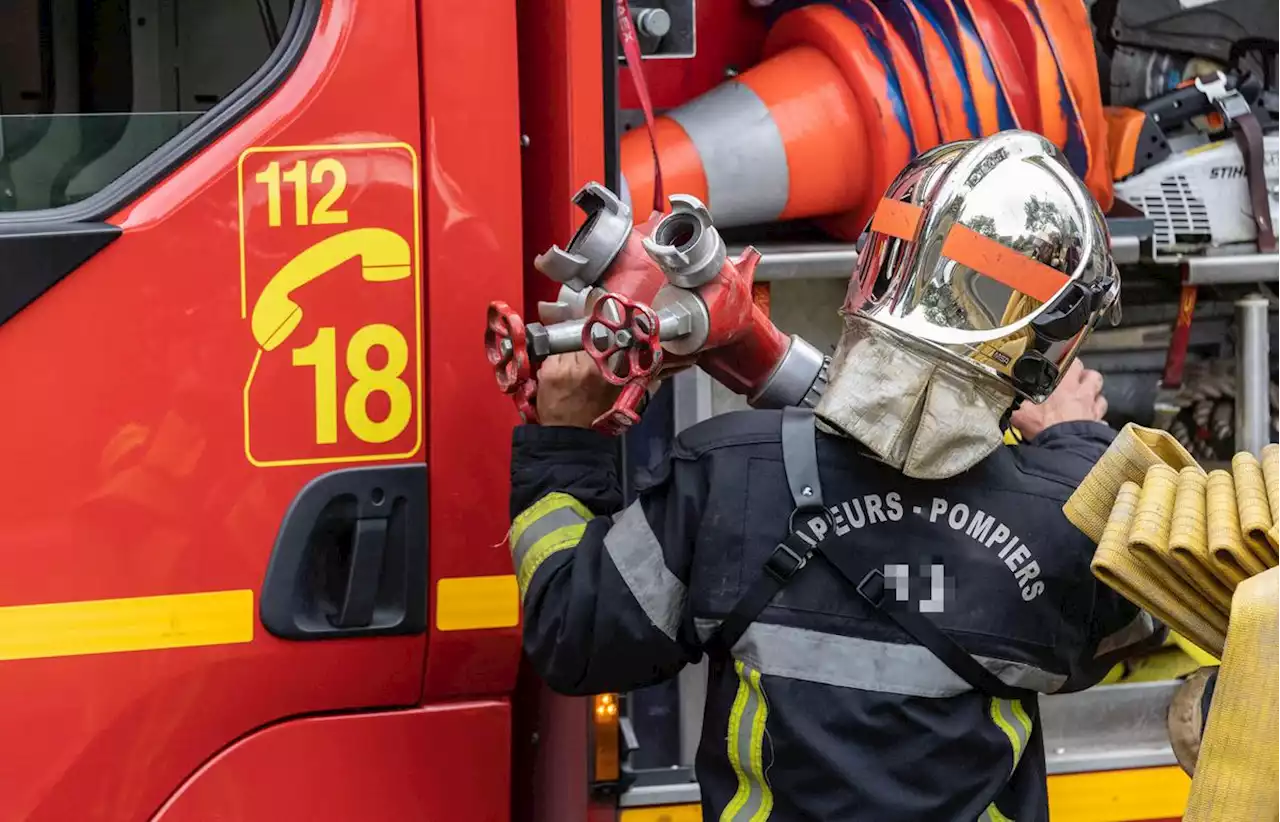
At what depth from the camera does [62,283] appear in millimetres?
1684

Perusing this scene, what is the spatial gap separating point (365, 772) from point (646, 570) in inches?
19.0

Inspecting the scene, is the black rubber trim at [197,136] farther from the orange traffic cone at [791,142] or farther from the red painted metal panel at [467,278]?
the orange traffic cone at [791,142]

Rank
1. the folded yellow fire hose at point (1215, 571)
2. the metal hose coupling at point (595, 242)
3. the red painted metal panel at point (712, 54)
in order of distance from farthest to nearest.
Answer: the red painted metal panel at point (712, 54)
the metal hose coupling at point (595, 242)
the folded yellow fire hose at point (1215, 571)

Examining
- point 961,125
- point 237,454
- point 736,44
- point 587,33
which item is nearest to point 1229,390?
point 961,125

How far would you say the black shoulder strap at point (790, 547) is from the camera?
166 cm

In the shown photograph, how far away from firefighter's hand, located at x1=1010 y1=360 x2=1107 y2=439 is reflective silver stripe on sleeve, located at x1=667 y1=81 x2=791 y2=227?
1.61 ft

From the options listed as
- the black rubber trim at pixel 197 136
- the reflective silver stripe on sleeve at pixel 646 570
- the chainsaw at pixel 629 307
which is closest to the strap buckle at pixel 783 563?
the reflective silver stripe on sleeve at pixel 646 570

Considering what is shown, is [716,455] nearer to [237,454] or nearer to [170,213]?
[237,454]

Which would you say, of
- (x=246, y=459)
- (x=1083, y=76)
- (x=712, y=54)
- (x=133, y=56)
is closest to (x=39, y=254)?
(x=246, y=459)

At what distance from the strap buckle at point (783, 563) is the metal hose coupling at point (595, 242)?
405 mm

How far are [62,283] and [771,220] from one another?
1064mm

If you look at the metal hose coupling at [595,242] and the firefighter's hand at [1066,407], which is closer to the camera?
the metal hose coupling at [595,242]

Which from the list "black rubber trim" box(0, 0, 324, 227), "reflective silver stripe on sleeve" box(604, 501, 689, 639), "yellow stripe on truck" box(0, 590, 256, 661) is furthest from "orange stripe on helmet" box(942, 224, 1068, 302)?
"yellow stripe on truck" box(0, 590, 256, 661)

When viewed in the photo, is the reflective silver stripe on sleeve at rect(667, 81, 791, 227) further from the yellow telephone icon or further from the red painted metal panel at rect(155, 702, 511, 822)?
the red painted metal panel at rect(155, 702, 511, 822)
